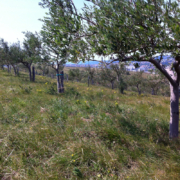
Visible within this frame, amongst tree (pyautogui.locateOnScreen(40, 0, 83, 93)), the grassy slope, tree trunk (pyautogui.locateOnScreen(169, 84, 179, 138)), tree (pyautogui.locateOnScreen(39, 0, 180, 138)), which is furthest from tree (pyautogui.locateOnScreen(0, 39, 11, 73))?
tree trunk (pyautogui.locateOnScreen(169, 84, 179, 138))

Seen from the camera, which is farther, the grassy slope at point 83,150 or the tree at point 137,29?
the grassy slope at point 83,150

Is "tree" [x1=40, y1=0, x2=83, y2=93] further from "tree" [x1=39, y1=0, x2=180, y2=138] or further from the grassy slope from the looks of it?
the grassy slope

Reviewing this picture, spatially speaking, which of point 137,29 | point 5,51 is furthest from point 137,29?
point 5,51

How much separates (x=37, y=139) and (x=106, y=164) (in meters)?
2.29

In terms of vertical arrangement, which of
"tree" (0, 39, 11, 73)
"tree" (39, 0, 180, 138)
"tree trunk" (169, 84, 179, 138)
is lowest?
"tree trunk" (169, 84, 179, 138)

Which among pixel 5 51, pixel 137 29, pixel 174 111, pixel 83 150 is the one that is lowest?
pixel 83 150

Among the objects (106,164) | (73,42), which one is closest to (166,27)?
(73,42)

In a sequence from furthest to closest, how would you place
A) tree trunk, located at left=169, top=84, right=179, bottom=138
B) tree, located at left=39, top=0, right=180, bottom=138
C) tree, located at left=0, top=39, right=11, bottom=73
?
1. tree, located at left=0, top=39, right=11, bottom=73
2. tree trunk, located at left=169, top=84, right=179, bottom=138
3. tree, located at left=39, top=0, right=180, bottom=138

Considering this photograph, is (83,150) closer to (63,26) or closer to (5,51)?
(63,26)

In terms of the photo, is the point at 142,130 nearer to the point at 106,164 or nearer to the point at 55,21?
the point at 106,164

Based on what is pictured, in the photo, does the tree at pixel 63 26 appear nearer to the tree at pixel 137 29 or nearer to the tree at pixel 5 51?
the tree at pixel 137 29

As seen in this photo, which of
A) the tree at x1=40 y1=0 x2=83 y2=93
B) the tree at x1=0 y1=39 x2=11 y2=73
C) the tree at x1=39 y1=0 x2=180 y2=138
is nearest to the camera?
the tree at x1=39 y1=0 x2=180 y2=138

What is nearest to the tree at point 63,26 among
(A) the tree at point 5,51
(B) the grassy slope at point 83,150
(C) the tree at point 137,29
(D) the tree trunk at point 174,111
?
(C) the tree at point 137,29

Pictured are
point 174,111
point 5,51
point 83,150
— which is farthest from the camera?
point 5,51
